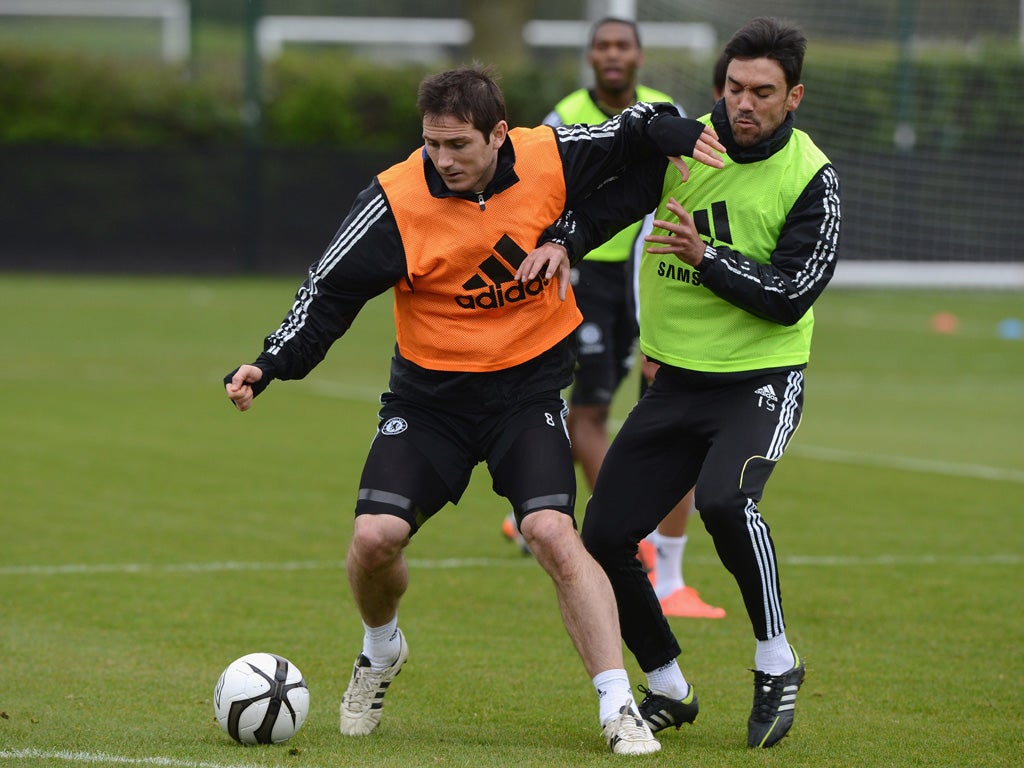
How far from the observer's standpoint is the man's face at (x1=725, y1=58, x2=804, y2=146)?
217 inches

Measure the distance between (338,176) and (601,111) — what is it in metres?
20.9

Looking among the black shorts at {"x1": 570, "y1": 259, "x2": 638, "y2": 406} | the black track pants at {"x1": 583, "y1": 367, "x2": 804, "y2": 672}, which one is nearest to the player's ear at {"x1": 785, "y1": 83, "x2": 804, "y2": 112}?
the black track pants at {"x1": 583, "y1": 367, "x2": 804, "y2": 672}

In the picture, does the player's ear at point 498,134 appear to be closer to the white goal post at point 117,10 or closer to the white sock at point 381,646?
the white sock at point 381,646

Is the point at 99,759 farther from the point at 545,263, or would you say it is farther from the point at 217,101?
→ the point at 217,101

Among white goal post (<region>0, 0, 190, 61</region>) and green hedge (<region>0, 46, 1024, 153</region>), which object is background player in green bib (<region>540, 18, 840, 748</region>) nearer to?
green hedge (<region>0, 46, 1024, 153</region>)

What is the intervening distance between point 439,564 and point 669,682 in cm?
315

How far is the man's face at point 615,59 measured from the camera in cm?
898

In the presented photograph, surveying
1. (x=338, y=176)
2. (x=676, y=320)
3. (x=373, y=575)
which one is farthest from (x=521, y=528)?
(x=338, y=176)

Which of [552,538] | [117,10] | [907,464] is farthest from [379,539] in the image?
[117,10]

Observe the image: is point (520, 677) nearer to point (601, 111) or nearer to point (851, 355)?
point (601, 111)

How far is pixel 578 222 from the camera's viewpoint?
227 inches

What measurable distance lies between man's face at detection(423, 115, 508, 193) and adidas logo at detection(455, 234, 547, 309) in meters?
0.25

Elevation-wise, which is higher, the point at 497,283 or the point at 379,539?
the point at 497,283

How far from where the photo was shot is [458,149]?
5.39 meters
